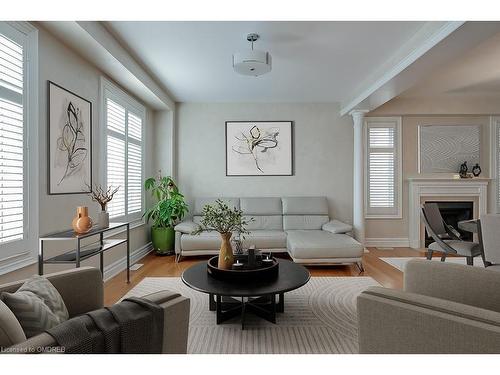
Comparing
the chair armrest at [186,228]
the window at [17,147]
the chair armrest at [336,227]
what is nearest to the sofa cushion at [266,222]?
the chair armrest at [336,227]

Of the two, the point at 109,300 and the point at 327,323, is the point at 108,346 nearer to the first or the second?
the point at 327,323

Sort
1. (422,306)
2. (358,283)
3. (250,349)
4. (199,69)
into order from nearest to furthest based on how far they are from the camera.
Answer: (422,306) < (250,349) < (358,283) < (199,69)

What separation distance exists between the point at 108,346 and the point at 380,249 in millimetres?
4830

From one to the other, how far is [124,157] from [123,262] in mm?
1415

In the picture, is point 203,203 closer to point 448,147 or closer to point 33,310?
point 33,310

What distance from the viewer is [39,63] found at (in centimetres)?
242

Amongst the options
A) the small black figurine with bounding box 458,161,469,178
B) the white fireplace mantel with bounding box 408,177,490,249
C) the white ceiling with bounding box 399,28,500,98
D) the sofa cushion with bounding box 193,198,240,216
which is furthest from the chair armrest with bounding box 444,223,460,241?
the sofa cushion with bounding box 193,198,240,216

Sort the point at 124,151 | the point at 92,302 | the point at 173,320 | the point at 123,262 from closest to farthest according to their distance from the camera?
the point at 173,320, the point at 92,302, the point at 123,262, the point at 124,151

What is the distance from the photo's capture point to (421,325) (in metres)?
1.12

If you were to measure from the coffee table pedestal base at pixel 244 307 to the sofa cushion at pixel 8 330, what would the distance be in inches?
59.6

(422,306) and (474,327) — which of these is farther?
(422,306)

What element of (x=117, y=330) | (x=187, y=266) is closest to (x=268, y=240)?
(x=187, y=266)

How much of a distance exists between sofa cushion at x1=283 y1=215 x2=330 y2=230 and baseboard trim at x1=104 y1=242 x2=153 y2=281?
2252 mm

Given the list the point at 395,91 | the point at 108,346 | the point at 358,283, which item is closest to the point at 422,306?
the point at 108,346
